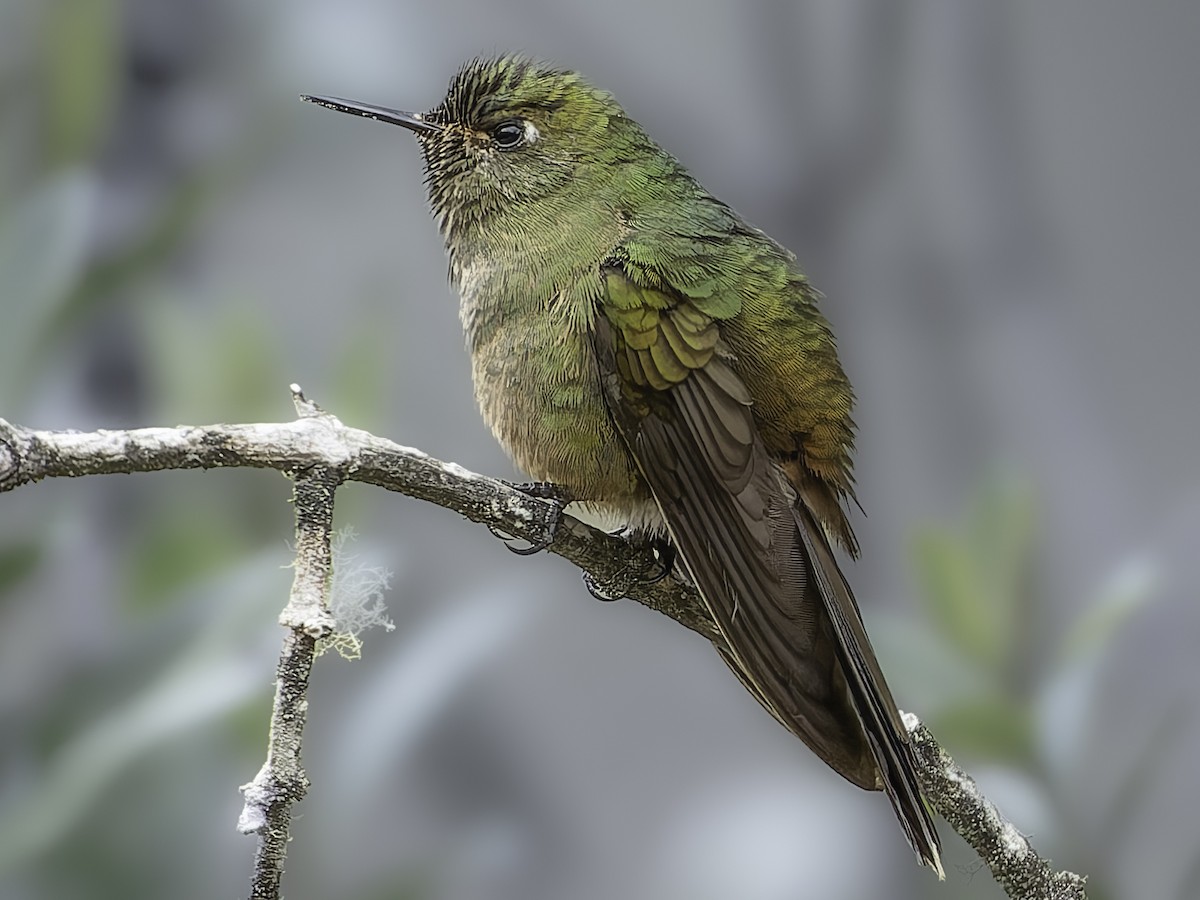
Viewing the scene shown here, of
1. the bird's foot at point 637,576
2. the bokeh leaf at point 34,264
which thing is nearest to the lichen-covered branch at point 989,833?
the bird's foot at point 637,576

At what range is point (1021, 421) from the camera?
2.50 m

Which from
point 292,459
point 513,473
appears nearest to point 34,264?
point 513,473

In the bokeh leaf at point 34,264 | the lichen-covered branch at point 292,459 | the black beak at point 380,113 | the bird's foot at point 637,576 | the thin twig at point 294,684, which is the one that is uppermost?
the bokeh leaf at point 34,264

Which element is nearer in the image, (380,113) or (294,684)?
(294,684)

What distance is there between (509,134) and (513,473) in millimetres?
972

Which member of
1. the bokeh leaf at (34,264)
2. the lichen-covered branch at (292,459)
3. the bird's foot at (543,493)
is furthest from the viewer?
the bokeh leaf at (34,264)

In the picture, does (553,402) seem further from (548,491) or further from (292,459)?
(292,459)

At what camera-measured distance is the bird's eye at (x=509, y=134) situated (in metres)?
1.38

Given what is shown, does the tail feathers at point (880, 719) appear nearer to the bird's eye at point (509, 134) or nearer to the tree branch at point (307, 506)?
the tree branch at point (307, 506)

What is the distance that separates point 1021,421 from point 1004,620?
44 cm

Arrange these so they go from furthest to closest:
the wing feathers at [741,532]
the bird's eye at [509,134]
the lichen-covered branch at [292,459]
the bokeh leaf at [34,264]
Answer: the bokeh leaf at [34,264], the bird's eye at [509,134], the wing feathers at [741,532], the lichen-covered branch at [292,459]

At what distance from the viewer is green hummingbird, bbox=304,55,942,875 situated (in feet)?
3.66

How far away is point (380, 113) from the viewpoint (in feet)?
4.26

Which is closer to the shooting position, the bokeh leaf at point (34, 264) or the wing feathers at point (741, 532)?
the wing feathers at point (741, 532)
